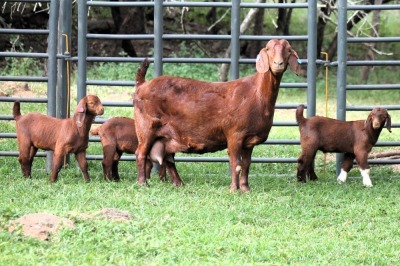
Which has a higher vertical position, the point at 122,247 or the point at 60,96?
the point at 60,96

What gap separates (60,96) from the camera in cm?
1217

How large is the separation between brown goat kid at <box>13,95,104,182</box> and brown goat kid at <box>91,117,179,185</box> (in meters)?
0.26

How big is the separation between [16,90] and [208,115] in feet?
26.9

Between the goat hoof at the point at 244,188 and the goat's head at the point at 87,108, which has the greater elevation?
the goat's head at the point at 87,108

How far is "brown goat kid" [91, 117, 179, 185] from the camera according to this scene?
10797mm

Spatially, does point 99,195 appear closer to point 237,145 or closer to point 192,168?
point 237,145

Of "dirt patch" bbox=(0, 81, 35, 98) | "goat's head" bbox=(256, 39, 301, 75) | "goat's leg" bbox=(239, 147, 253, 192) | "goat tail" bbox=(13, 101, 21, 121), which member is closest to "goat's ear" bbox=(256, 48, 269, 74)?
"goat's head" bbox=(256, 39, 301, 75)

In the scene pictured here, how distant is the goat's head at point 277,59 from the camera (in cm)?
984

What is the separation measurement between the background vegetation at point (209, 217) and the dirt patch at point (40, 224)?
0.27 ft

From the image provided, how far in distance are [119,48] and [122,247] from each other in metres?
17.2

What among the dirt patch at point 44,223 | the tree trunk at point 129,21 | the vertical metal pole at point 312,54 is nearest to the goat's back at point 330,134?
the vertical metal pole at point 312,54

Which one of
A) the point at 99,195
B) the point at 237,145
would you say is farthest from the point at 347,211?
the point at 99,195

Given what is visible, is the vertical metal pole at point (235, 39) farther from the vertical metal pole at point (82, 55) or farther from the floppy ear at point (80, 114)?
the floppy ear at point (80, 114)

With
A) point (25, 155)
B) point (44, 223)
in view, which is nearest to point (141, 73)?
point (25, 155)
